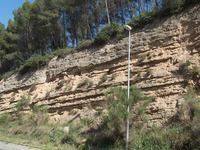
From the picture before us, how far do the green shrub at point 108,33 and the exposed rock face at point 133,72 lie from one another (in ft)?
2.60

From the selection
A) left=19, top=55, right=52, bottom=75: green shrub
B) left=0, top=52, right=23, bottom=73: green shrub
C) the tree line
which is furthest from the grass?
left=0, top=52, right=23, bottom=73: green shrub

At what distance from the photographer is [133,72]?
104 feet

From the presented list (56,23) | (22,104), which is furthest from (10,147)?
(56,23)

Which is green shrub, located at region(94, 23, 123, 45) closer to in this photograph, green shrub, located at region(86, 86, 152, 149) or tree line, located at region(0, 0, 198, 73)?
green shrub, located at region(86, 86, 152, 149)

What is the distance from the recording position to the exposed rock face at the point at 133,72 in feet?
94.1

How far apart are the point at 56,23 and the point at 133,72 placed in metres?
23.9

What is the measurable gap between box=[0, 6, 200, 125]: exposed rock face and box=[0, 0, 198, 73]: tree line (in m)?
10.7

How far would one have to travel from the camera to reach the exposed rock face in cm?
2869

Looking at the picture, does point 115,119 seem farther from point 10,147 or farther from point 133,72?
point 10,147

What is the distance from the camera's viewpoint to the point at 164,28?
31578 mm

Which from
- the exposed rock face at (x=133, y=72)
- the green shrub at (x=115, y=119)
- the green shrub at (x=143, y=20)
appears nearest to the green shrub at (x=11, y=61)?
the exposed rock face at (x=133, y=72)

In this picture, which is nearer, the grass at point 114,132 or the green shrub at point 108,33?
the grass at point 114,132

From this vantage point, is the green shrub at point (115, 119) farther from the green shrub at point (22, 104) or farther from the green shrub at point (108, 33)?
the green shrub at point (22, 104)

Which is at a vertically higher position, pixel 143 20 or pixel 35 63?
pixel 143 20
